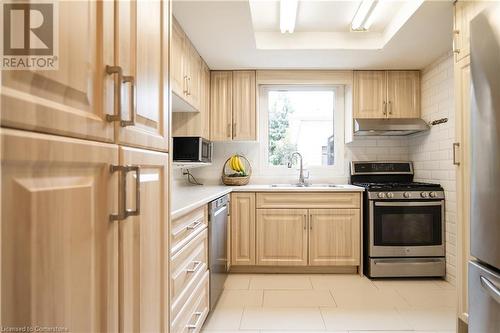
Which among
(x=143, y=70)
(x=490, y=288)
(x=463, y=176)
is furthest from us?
(x=463, y=176)

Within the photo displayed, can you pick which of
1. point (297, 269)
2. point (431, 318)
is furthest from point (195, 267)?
point (431, 318)

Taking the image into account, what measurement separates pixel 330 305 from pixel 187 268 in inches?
53.2

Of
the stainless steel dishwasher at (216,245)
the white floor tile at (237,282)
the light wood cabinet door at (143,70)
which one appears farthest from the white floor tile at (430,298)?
the light wood cabinet door at (143,70)

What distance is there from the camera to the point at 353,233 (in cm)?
284

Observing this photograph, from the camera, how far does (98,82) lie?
0.61m

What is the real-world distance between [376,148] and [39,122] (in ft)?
11.4

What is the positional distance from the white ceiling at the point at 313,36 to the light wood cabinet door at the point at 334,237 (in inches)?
61.9

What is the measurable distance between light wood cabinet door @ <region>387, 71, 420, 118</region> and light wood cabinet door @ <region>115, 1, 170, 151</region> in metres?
2.85

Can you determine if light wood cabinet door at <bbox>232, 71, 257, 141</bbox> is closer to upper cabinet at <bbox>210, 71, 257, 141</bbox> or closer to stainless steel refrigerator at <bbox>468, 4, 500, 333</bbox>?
upper cabinet at <bbox>210, 71, 257, 141</bbox>

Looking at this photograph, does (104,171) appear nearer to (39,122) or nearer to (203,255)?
(39,122)

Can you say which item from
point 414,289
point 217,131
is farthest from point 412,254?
point 217,131

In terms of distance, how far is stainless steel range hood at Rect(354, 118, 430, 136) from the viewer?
2980 mm

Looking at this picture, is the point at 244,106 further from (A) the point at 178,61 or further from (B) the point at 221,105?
(A) the point at 178,61

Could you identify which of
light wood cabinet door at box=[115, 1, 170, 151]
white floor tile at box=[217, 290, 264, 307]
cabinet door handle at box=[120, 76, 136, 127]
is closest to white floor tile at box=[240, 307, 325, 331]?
white floor tile at box=[217, 290, 264, 307]
